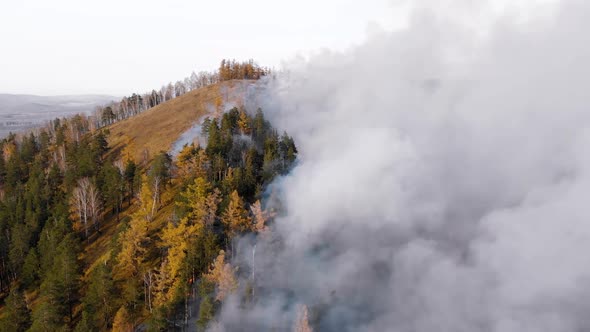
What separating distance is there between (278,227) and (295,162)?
23.0 metres

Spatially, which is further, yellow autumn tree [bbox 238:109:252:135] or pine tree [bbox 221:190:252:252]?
yellow autumn tree [bbox 238:109:252:135]

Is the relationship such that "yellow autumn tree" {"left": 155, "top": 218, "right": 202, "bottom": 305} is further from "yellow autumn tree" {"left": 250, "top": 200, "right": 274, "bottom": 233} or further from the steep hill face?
the steep hill face

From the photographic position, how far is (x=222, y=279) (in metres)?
47.9

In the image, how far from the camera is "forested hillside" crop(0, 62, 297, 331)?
51.4m

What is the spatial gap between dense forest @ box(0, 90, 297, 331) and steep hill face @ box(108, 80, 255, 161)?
8.91 m

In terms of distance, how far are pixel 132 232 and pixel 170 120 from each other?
7771 cm

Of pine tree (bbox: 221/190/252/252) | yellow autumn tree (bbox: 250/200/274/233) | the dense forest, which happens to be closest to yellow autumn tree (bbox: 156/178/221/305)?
the dense forest

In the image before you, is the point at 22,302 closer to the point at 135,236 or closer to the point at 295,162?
the point at 135,236

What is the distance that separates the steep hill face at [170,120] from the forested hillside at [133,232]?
269 inches

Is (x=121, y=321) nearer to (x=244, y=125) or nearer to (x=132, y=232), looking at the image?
(x=132, y=232)

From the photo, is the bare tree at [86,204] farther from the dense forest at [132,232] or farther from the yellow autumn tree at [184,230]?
the yellow autumn tree at [184,230]

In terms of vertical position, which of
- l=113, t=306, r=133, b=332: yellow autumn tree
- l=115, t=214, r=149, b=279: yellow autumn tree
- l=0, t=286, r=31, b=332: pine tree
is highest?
l=115, t=214, r=149, b=279: yellow autumn tree

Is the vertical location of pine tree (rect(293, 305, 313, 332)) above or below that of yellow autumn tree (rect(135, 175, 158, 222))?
below

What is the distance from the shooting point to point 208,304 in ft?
151
